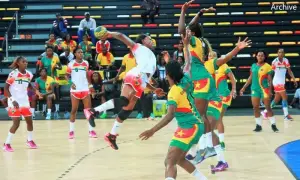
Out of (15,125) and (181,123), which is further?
Answer: (15,125)

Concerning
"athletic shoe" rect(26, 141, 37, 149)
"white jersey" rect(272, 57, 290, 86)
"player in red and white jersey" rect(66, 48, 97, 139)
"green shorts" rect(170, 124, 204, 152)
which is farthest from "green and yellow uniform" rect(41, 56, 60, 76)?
"green shorts" rect(170, 124, 204, 152)

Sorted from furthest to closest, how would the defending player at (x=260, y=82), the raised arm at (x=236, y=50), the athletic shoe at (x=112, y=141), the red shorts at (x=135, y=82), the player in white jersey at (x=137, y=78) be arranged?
the defending player at (x=260, y=82) < the red shorts at (x=135, y=82) < the player in white jersey at (x=137, y=78) < the athletic shoe at (x=112, y=141) < the raised arm at (x=236, y=50)

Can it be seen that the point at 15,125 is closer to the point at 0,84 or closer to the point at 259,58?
the point at 259,58

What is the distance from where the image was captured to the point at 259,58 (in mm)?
15508

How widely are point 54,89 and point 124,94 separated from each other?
1166 centimetres

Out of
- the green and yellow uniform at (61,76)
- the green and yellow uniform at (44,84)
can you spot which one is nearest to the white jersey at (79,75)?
the green and yellow uniform at (44,84)

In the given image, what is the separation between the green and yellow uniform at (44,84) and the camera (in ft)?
72.1

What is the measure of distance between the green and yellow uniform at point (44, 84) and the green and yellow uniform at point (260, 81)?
8693 millimetres

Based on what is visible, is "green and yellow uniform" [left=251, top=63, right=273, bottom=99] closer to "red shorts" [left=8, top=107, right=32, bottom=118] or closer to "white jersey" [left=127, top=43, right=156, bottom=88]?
"white jersey" [left=127, top=43, right=156, bottom=88]

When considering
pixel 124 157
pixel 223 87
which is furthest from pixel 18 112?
pixel 223 87

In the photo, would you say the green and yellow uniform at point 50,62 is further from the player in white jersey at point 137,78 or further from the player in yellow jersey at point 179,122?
the player in yellow jersey at point 179,122

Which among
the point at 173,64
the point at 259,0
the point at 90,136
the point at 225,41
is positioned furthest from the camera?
the point at 259,0

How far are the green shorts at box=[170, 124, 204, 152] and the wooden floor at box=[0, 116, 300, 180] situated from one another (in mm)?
1964

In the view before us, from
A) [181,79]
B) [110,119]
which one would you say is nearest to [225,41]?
[110,119]
